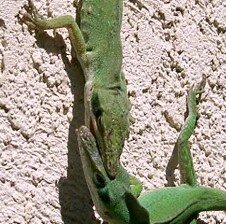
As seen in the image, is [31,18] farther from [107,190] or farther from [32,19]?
[107,190]

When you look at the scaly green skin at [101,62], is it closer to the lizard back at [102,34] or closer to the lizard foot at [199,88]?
the lizard back at [102,34]

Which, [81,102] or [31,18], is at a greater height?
[31,18]

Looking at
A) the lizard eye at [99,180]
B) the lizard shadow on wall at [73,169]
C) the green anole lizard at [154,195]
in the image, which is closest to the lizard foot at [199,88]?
the green anole lizard at [154,195]

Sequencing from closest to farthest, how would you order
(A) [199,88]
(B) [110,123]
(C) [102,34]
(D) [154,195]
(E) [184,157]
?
(B) [110,123] → (D) [154,195] → (C) [102,34] → (E) [184,157] → (A) [199,88]

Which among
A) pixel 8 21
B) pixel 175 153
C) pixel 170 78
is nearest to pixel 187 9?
pixel 170 78

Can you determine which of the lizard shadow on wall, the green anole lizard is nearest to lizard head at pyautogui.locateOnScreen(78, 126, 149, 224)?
the green anole lizard

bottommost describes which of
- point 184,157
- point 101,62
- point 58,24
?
point 184,157

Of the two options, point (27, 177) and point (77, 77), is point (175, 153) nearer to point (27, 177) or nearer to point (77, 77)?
point (77, 77)

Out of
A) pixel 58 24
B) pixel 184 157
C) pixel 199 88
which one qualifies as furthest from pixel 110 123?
pixel 199 88
